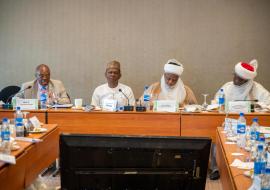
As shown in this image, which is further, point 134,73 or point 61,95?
point 134,73

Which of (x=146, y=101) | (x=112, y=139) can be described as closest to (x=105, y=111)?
(x=146, y=101)

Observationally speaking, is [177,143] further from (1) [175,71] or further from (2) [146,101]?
(1) [175,71]

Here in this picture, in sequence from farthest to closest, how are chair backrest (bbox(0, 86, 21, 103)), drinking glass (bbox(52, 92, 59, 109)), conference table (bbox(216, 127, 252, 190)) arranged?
1. chair backrest (bbox(0, 86, 21, 103))
2. drinking glass (bbox(52, 92, 59, 109))
3. conference table (bbox(216, 127, 252, 190))

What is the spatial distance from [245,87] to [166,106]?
1.20 meters

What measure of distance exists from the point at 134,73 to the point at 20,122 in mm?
3231

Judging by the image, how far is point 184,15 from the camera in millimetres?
5672

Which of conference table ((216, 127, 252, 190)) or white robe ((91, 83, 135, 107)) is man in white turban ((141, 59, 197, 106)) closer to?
white robe ((91, 83, 135, 107))

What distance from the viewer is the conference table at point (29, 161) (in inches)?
83.0

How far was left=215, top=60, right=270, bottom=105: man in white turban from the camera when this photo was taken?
14.8 ft

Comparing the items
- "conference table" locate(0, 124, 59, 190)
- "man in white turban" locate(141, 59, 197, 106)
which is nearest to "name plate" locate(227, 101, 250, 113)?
"man in white turban" locate(141, 59, 197, 106)

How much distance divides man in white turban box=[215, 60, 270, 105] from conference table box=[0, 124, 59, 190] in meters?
2.45

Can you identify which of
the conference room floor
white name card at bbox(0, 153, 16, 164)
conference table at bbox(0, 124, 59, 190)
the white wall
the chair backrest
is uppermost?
the white wall

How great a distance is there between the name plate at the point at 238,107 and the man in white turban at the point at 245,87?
556 mm

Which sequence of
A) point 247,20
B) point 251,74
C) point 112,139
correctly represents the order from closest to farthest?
point 112,139
point 251,74
point 247,20
